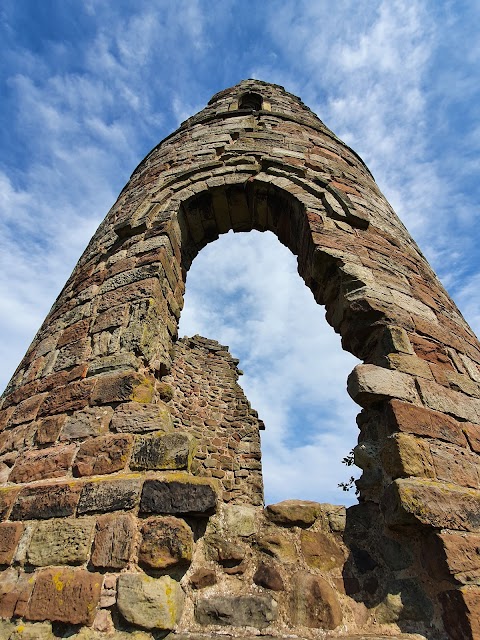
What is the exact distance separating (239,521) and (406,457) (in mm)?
937

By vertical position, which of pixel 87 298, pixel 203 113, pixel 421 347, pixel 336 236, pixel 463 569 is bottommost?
pixel 463 569

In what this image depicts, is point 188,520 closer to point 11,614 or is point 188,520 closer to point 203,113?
point 11,614

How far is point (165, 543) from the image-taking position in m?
1.57

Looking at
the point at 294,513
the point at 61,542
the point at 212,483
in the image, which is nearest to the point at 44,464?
the point at 61,542

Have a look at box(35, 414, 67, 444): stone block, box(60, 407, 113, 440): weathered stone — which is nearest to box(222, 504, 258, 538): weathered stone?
box(60, 407, 113, 440): weathered stone

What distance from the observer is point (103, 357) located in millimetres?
2346

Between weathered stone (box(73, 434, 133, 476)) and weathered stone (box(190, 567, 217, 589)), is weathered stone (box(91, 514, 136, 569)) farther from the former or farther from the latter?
weathered stone (box(190, 567, 217, 589))

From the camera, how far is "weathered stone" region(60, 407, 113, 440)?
201 centimetres

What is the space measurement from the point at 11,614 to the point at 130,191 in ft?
13.2

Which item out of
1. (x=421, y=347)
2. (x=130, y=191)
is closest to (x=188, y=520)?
→ (x=421, y=347)

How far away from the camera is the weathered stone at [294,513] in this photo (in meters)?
2.02

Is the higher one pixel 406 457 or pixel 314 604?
pixel 406 457

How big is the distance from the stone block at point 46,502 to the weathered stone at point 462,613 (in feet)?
5.52

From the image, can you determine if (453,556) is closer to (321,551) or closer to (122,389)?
(321,551)
